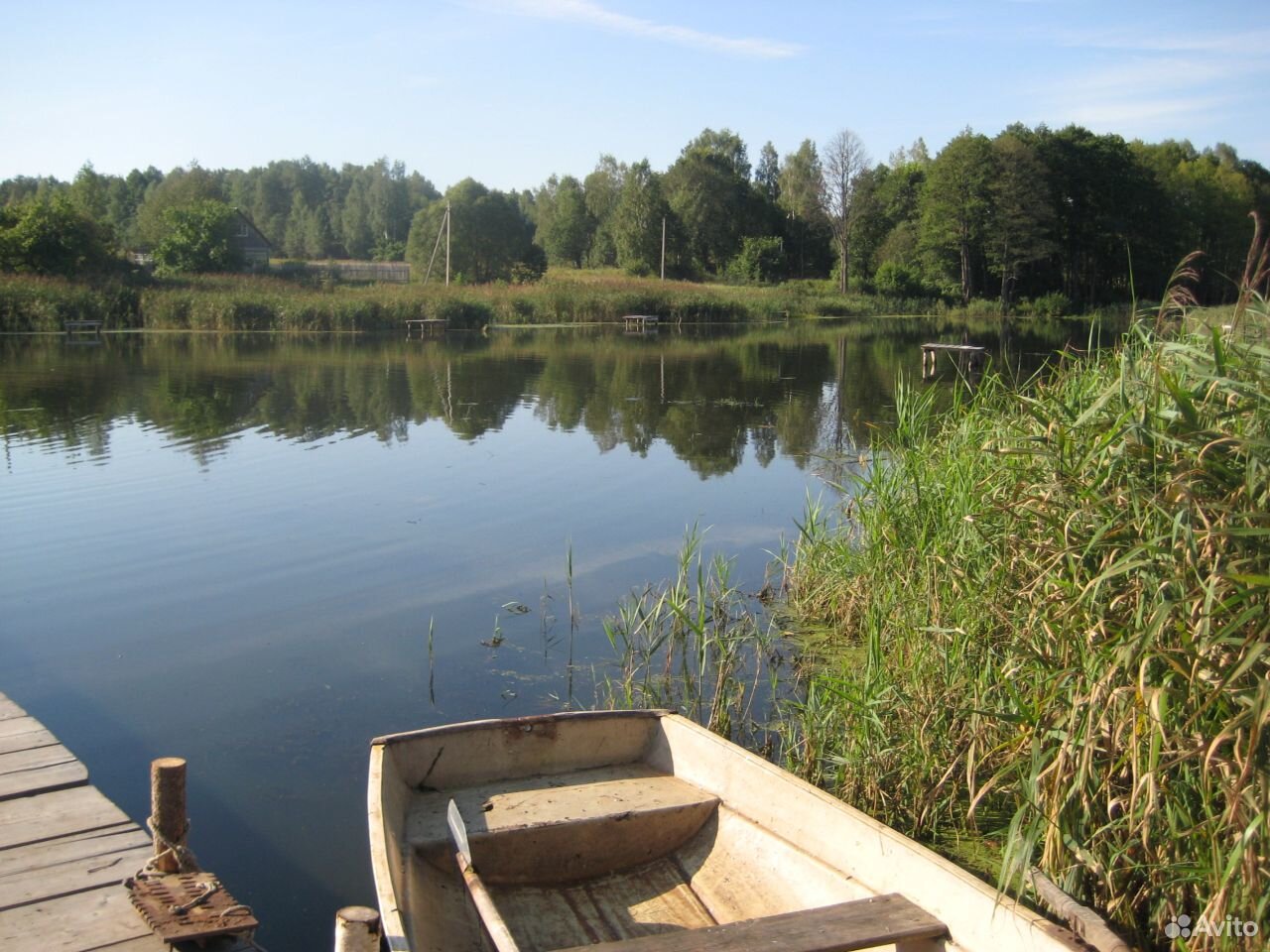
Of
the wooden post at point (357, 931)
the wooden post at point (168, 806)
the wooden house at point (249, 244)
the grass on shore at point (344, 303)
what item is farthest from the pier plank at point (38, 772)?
the wooden house at point (249, 244)

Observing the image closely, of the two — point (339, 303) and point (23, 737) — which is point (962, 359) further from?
point (23, 737)

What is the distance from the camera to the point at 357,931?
3.19m

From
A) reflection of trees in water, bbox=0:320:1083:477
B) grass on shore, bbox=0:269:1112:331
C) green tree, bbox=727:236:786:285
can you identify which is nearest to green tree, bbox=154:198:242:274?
grass on shore, bbox=0:269:1112:331

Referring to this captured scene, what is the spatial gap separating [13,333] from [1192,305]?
3675 centimetres

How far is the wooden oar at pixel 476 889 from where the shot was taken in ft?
11.0

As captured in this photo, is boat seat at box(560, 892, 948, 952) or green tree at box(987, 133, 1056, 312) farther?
green tree at box(987, 133, 1056, 312)

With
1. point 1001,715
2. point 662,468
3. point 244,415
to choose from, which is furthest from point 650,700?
point 244,415

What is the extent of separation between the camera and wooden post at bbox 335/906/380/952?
317 centimetres

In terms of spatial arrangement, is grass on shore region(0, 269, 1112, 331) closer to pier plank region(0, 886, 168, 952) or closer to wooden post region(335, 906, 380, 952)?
pier plank region(0, 886, 168, 952)

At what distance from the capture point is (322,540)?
10.4 meters

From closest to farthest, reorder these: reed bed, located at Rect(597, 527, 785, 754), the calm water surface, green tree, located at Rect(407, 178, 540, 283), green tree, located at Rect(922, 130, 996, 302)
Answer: the calm water surface
reed bed, located at Rect(597, 527, 785, 754)
green tree, located at Rect(922, 130, 996, 302)
green tree, located at Rect(407, 178, 540, 283)

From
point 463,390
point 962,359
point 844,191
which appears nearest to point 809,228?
point 844,191

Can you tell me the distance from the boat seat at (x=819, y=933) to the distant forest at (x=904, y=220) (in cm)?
4625

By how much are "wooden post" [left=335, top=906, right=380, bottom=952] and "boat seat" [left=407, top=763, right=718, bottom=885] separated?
855 millimetres
